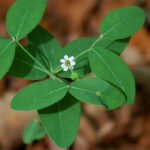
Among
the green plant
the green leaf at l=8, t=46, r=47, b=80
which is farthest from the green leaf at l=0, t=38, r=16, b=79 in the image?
the green leaf at l=8, t=46, r=47, b=80

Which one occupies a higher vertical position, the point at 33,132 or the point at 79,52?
the point at 79,52

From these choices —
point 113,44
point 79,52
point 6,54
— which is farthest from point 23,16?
point 113,44

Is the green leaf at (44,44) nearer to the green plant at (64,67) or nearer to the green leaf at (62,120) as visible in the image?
the green plant at (64,67)

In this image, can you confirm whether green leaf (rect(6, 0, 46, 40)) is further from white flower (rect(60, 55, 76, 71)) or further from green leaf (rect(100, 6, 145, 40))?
green leaf (rect(100, 6, 145, 40))

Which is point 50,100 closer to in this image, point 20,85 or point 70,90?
point 70,90

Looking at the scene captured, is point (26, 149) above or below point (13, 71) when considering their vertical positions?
below

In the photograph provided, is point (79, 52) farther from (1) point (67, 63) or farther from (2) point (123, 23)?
(2) point (123, 23)

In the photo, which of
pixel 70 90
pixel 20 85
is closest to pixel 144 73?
pixel 20 85

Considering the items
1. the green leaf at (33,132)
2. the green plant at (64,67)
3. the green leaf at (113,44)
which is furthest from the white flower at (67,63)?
the green leaf at (33,132)
